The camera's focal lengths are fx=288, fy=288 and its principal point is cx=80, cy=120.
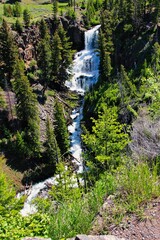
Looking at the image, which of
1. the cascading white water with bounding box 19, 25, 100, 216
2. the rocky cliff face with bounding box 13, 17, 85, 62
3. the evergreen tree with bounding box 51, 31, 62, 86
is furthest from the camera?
the rocky cliff face with bounding box 13, 17, 85, 62

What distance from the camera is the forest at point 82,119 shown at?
7.23 m

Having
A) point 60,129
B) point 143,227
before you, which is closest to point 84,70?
point 60,129

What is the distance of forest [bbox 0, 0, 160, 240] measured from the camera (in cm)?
723

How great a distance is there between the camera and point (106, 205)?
729 centimetres

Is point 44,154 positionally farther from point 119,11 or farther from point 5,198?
point 119,11

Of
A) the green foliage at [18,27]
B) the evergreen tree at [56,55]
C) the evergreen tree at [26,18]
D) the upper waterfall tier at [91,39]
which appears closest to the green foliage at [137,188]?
the evergreen tree at [56,55]

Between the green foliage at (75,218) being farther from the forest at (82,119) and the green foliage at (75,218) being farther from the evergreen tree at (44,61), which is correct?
the evergreen tree at (44,61)

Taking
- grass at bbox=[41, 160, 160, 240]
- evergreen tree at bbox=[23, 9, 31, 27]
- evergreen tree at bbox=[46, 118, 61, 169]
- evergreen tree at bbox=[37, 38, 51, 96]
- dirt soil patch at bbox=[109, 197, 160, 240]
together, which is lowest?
evergreen tree at bbox=[46, 118, 61, 169]

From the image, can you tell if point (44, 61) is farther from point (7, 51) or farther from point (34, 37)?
point (34, 37)

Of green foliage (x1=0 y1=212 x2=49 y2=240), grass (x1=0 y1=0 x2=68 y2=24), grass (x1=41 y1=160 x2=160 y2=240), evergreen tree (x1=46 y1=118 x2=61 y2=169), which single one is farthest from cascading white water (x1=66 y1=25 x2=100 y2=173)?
grass (x1=41 y1=160 x2=160 y2=240)

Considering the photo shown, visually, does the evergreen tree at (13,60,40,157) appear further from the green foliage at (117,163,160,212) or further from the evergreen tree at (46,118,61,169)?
the green foliage at (117,163,160,212)

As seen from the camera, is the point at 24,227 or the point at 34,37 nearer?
the point at 24,227

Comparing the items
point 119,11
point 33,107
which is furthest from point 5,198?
point 119,11

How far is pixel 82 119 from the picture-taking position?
183ft
